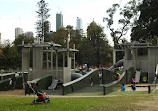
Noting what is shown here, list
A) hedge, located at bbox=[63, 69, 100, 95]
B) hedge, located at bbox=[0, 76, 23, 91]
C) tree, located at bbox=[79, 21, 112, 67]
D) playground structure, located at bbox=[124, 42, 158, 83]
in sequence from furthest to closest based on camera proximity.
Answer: tree, located at bbox=[79, 21, 112, 67] → playground structure, located at bbox=[124, 42, 158, 83] → hedge, located at bbox=[0, 76, 23, 91] → hedge, located at bbox=[63, 69, 100, 95]

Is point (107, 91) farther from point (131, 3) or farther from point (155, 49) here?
point (131, 3)

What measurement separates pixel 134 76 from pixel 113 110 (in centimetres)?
2267

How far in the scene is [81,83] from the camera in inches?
985

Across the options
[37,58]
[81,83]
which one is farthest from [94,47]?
[81,83]

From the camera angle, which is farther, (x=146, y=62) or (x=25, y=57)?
(x=146, y=62)

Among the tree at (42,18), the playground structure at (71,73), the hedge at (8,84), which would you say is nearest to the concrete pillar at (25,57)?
the playground structure at (71,73)

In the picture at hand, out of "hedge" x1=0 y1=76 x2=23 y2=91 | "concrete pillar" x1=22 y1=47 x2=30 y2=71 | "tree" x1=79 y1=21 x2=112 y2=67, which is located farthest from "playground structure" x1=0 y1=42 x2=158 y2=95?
"tree" x1=79 y1=21 x2=112 y2=67

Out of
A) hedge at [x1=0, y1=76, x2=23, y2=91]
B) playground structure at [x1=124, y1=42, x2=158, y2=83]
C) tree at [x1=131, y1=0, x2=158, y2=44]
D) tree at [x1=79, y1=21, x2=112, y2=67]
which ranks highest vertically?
tree at [x1=131, y1=0, x2=158, y2=44]

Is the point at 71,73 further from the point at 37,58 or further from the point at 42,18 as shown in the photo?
the point at 42,18

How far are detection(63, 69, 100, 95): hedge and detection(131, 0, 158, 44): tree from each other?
1086 inches

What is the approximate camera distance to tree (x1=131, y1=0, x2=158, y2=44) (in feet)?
174

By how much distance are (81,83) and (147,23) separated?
34.8 metres

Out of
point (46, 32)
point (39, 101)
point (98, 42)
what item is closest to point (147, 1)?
point (98, 42)

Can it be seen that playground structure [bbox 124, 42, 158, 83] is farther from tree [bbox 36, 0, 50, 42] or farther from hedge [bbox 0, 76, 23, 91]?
tree [bbox 36, 0, 50, 42]
